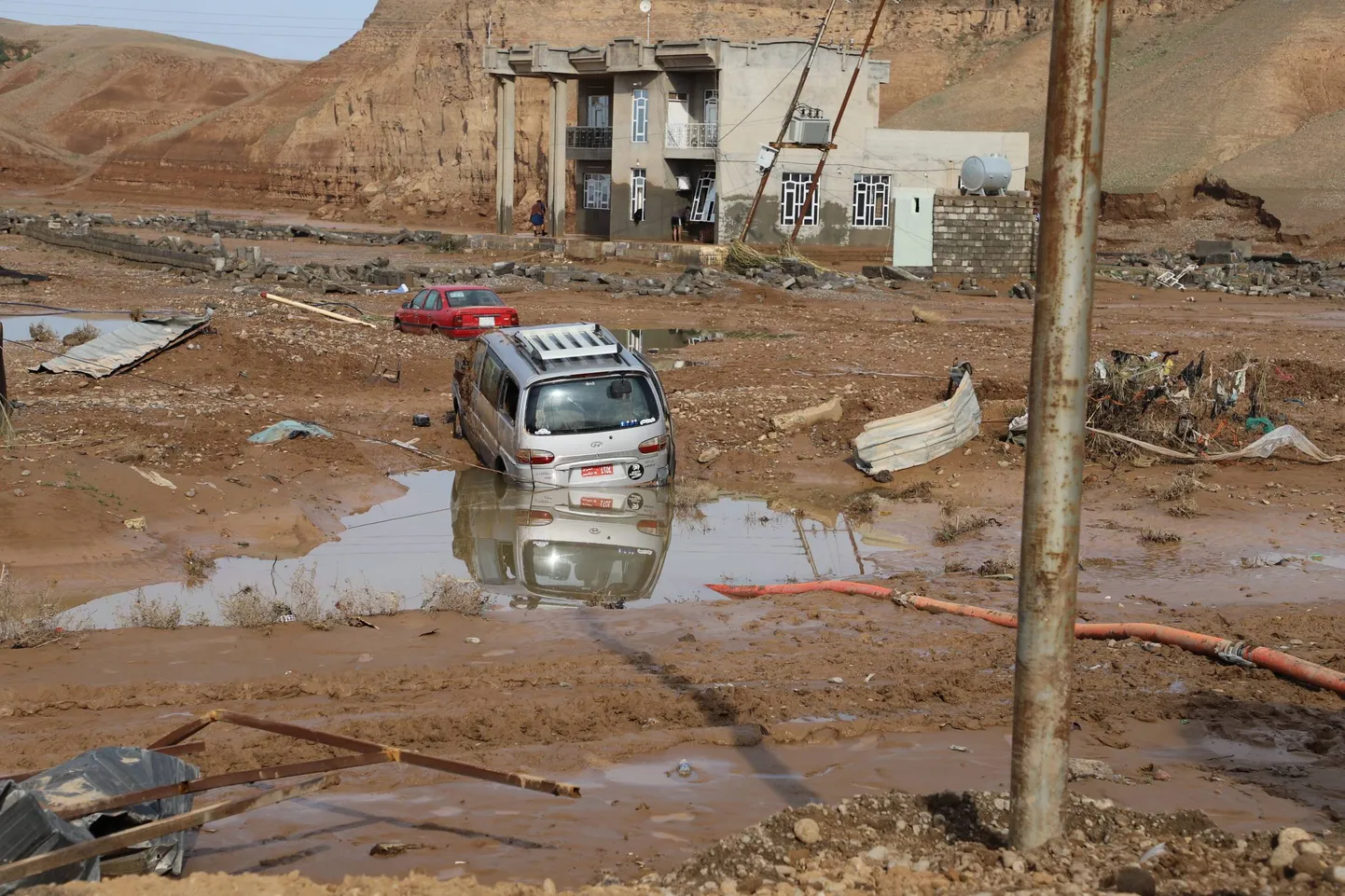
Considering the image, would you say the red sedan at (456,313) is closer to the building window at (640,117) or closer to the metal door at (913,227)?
the metal door at (913,227)

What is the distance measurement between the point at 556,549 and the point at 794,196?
1601 inches

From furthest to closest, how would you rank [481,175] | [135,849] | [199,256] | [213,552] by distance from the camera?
[481,175] < [199,256] < [213,552] < [135,849]

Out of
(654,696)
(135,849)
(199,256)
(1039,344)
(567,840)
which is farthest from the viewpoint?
(199,256)

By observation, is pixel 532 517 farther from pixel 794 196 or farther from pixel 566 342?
pixel 794 196

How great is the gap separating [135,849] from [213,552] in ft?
24.9

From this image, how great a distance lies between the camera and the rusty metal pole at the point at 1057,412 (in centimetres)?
476

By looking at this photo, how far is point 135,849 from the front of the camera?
5340 millimetres

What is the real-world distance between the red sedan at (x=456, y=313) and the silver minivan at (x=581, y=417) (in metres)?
11.1

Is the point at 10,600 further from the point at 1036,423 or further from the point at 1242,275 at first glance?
the point at 1242,275

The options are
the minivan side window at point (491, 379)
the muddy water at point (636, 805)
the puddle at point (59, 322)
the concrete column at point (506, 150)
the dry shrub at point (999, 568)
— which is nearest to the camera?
the muddy water at point (636, 805)

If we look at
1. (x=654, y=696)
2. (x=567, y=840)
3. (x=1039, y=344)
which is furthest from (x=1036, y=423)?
(x=654, y=696)

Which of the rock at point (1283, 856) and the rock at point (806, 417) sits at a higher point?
the rock at point (806, 417)

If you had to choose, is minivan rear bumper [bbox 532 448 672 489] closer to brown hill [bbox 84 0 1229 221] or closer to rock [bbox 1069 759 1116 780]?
rock [bbox 1069 759 1116 780]

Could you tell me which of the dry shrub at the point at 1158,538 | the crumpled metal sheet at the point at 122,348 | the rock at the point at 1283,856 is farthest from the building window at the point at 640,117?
the rock at the point at 1283,856
